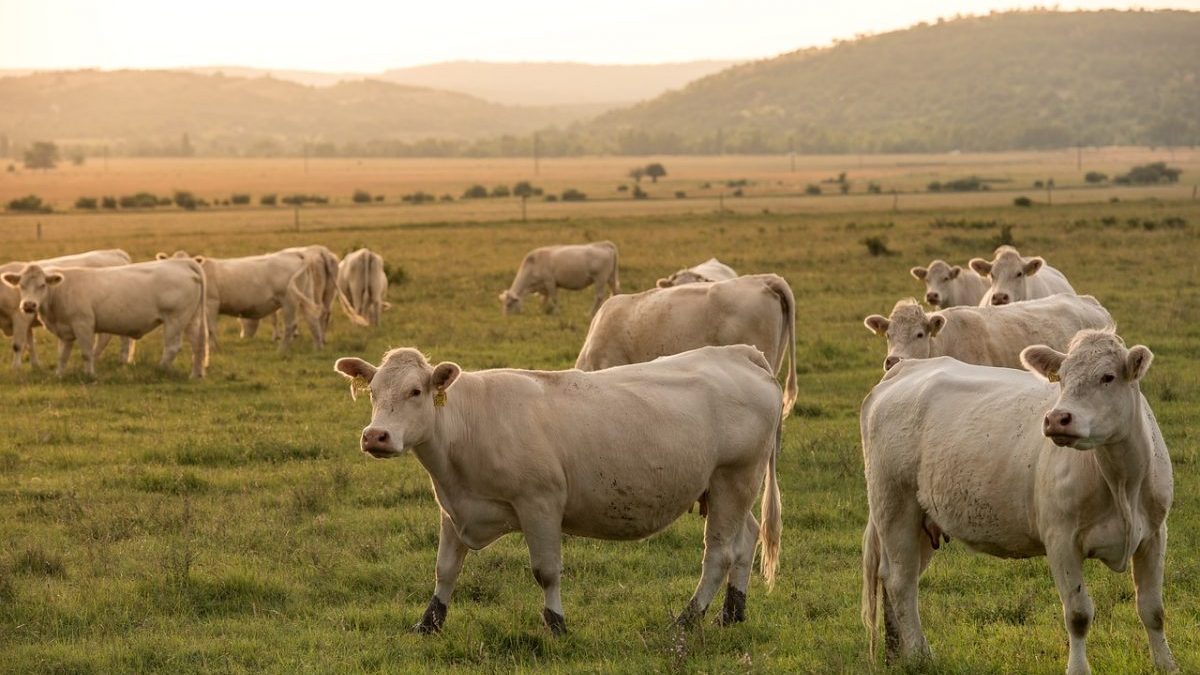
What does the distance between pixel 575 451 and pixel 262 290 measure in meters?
14.6

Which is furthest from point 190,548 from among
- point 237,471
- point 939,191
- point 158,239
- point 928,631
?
point 939,191

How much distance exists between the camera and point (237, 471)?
1262cm

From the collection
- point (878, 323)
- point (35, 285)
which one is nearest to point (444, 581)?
point (878, 323)

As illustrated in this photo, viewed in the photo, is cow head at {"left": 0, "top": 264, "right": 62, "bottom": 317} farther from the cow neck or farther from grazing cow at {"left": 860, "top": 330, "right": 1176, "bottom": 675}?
the cow neck

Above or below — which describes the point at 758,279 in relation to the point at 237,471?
above

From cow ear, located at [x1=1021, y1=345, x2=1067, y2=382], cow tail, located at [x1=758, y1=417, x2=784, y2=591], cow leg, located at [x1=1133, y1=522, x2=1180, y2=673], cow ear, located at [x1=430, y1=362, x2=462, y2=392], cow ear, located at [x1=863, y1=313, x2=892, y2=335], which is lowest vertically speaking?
cow tail, located at [x1=758, y1=417, x2=784, y2=591]

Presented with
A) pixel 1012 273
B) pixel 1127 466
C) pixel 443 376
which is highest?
pixel 443 376

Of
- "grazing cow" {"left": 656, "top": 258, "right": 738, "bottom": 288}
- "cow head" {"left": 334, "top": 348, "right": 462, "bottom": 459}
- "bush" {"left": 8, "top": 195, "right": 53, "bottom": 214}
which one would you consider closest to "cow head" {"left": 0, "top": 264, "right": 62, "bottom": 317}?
"grazing cow" {"left": 656, "top": 258, "right": 738, "bottom": 288}

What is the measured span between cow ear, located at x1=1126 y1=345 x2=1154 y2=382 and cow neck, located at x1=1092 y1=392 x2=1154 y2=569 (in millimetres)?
179

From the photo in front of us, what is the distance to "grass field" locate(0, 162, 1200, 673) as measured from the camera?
757cm

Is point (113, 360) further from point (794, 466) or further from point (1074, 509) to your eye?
point (1074, 509)

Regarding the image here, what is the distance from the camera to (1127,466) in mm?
6086

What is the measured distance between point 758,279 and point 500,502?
6.58 metres

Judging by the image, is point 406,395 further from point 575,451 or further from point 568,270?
point 568,270
